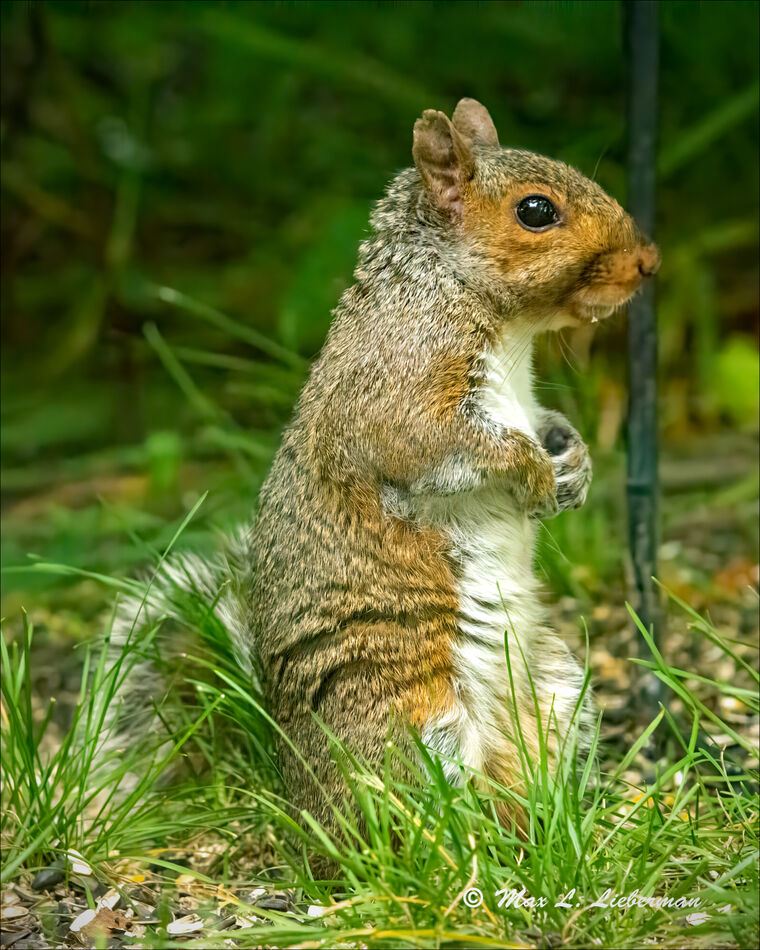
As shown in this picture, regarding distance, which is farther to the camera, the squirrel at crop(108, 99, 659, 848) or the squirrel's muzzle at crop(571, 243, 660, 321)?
the squirrel's muzzle at crop(571, 243, 660, 321)

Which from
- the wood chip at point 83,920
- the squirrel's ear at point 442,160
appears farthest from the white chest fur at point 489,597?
the wood chip at point 83,920

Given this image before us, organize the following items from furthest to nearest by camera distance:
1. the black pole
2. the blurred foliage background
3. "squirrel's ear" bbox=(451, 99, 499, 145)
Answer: the blurred foliage background < the black pole < "squirrel's ear" bbox=(451, 99, 499, 145)

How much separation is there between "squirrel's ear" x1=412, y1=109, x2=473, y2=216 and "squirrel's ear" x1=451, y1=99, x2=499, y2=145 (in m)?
0.36

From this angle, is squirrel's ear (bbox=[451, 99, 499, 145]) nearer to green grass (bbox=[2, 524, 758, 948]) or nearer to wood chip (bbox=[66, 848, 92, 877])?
green grass (bbox=[2, 524, 758, 948])

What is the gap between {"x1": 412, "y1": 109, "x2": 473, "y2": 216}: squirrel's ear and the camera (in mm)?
3447

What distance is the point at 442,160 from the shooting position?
351 centimetres

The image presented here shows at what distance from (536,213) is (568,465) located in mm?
727

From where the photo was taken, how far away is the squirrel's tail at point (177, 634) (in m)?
3.94

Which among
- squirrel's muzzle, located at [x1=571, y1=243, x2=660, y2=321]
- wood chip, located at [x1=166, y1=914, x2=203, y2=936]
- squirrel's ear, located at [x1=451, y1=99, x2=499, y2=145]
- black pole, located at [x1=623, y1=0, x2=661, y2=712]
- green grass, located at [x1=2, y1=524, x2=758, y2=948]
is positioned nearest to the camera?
green grass, located at [x1=2, y1=524, x2=758, y2=948]

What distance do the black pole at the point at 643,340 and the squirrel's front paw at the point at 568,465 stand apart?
1.59 feet

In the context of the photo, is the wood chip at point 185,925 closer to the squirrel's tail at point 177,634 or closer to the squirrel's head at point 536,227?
the squirrel's tail at point 177,634

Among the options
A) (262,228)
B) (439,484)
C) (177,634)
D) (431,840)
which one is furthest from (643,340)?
(262,228)

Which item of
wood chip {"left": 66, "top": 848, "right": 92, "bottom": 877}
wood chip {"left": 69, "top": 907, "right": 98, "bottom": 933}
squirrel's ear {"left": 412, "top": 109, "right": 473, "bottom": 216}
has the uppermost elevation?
squirrel's ear {"left": 412, "top": 109, "right": 473, "bottom": 216}

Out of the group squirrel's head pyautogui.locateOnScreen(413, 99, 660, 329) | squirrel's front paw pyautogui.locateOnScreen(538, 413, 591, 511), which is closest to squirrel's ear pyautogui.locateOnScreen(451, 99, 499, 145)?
squirrel's head pyautogui.locateOnScreen(413, 99, 660, 329)
